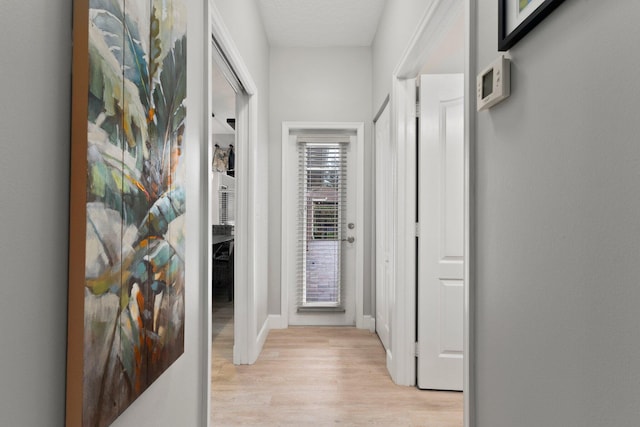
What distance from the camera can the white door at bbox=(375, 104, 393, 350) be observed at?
3199 millimetres

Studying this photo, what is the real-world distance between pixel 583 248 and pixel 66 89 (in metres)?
1.15

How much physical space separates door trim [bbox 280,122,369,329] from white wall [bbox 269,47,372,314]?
0.05m

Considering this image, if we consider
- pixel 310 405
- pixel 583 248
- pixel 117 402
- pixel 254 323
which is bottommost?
pixel 310 405

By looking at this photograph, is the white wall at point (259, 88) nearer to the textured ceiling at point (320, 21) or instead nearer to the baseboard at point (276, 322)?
the textured ceiling at point (320, 21)

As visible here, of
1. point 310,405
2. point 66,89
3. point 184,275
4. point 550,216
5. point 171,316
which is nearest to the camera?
point 66,89

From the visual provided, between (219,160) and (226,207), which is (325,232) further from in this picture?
(226,207)

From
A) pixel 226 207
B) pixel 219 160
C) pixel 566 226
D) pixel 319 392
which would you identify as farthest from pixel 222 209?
pixel 566 226

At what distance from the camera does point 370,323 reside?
3902 mm

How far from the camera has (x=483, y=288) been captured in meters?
1.29

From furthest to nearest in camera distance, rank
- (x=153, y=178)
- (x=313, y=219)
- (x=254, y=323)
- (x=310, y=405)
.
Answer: (x=313, y=219)
(x=254, y=323)
(x=310, y=405)
(x=153, y=178)

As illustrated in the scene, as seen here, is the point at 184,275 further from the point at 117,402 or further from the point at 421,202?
the point at 421,202

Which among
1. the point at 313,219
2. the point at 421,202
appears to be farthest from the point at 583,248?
the point at 313,219

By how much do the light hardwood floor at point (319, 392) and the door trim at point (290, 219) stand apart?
0.53m

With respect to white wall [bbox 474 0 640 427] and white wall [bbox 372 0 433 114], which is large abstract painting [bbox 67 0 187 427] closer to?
white wall [bbox 474 0 640 427]
